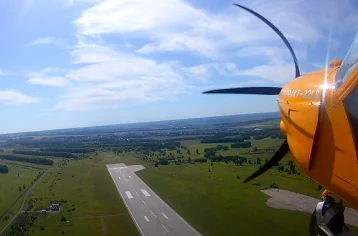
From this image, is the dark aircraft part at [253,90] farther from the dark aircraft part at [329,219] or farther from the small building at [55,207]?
the small building at [55,207]

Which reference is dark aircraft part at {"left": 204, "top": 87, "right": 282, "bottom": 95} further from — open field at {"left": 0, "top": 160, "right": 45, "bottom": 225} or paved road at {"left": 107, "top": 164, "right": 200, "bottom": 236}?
open field at {"left": 0, "top": 160, "right": 45, "bottom": 225}

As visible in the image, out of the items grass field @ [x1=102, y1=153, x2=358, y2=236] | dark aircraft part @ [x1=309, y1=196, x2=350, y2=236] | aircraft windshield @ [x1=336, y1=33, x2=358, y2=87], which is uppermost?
aircraft windshield @ [x1=336, y1=33, x2=358, y2=87]

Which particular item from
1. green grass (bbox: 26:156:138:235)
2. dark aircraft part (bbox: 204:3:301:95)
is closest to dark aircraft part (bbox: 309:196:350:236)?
dark aircraft part (bbox: 204:3:301:95)

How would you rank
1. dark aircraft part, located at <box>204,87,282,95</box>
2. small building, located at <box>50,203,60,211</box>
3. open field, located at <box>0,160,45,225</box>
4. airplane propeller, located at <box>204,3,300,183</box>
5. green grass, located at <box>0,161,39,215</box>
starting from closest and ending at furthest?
airplane propeller, located at <box>204,3,300,183</box>, dark aircraft part, located at <box>204,87,282,95</box>, small building, located at <box>50,203,60,211</box>, open field, located at <box>0,160,45,225</box>, green grass, located at <box>0,161,39,215</box>

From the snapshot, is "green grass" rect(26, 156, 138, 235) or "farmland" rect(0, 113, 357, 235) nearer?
"farmland" rect(0, 113, 357, 235)

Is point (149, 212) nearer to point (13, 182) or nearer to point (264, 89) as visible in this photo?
point (264, 89)

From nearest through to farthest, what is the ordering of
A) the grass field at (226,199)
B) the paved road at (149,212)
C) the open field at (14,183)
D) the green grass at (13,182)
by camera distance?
1. the grass field at (226,199)
2. the paved road at (149,212)
3. the open field at (14,183)
4. the green grass at (13,182)

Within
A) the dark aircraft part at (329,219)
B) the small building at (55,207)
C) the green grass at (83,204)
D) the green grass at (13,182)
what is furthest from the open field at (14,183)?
the dark aircraft part at (329,219)
